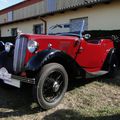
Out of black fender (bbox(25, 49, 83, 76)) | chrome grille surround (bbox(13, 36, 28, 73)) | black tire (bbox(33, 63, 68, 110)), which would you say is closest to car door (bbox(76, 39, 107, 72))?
black fender (bbox(25, 49, 83, 76))

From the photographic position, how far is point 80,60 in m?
5.51

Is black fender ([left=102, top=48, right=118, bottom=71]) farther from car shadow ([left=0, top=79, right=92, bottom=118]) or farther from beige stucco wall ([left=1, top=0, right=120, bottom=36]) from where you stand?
beige stucco wall ([left=1, top=0, right=120, bottom=36])

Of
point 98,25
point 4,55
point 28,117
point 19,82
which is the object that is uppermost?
point 98,25

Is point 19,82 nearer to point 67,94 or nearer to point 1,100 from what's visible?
point 1,100

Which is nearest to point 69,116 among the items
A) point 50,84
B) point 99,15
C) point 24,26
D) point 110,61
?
point 50,84

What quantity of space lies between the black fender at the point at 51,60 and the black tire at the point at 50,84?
12 cm

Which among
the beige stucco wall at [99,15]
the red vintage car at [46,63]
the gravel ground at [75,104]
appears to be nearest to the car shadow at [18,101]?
the gravel ground at [75,104]

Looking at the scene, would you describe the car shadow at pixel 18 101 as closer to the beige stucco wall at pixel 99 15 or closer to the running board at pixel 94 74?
the running board at pixel 94 74

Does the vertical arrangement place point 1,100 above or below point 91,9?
below

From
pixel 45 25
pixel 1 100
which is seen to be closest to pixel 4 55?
pixel 1 100

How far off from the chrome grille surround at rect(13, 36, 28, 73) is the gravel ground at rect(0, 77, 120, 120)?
730 millimetres

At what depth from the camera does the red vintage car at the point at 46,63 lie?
4.55 meters

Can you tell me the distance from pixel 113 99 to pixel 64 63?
1229 mm

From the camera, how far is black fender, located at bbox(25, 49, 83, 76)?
14.9ft
